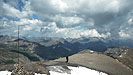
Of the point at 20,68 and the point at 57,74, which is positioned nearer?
the point at 20,68

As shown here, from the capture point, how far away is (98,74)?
201ft

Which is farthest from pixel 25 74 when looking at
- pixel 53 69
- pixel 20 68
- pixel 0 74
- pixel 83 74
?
pixel 83 74

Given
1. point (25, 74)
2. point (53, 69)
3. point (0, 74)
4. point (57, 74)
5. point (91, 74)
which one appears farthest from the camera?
point (91, 74)

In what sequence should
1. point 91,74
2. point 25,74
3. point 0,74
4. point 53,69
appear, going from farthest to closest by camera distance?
point 91,74 → point 53,69 → point 0,74 → point 25,74

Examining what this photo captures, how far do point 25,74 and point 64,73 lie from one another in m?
23.8

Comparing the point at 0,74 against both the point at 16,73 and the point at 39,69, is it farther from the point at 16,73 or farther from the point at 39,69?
the point at 16,73

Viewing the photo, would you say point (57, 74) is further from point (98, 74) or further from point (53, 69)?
point (98, 74)

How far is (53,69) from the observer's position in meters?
54.4

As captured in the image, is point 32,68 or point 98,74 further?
point 98,74

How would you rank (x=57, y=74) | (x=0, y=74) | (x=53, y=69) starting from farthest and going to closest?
(x=53, y=69) → (x=57, y=74) → (x=0, y=74)

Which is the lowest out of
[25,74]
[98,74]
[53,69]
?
[98,74]

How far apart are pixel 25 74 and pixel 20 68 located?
5.73ft

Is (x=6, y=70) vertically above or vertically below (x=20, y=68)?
below

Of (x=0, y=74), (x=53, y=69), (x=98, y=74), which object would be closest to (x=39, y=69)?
(x=53, y=69)
